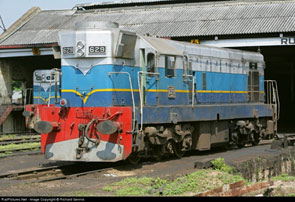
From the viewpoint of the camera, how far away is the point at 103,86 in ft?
37.4

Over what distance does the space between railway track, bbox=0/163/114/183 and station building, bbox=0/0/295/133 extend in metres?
11.7

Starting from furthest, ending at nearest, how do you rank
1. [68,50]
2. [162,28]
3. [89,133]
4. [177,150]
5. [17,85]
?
[17,85]
[162,28]
[177,150]
[68,50]
[89,133]

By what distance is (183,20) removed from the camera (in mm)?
27234

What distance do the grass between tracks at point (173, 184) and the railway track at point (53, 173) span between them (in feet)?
5.32

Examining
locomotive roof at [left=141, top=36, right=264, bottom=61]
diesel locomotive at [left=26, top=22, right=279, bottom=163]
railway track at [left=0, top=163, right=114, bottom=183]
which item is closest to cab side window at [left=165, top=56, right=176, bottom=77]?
diesel locomotive at [left=26, top=22, right=279, bottom=163]

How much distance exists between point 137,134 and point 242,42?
13849 mm

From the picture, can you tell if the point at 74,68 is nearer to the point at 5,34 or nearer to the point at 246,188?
the point at 246,188

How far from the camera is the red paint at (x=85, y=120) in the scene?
11.1 meters

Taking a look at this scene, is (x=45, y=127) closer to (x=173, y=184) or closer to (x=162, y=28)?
(x=173, y=184)

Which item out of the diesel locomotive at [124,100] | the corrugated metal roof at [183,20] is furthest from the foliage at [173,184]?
the corrugated metal roof at [183,20]

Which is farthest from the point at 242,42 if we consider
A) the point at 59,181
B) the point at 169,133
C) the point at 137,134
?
the point at 59,181

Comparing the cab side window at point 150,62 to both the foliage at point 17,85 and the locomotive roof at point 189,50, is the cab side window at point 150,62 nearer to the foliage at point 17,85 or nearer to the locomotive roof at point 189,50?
the locomotive roof at point 189,50

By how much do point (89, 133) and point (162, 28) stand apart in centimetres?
1613

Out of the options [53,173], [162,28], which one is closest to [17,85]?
[162,28]
